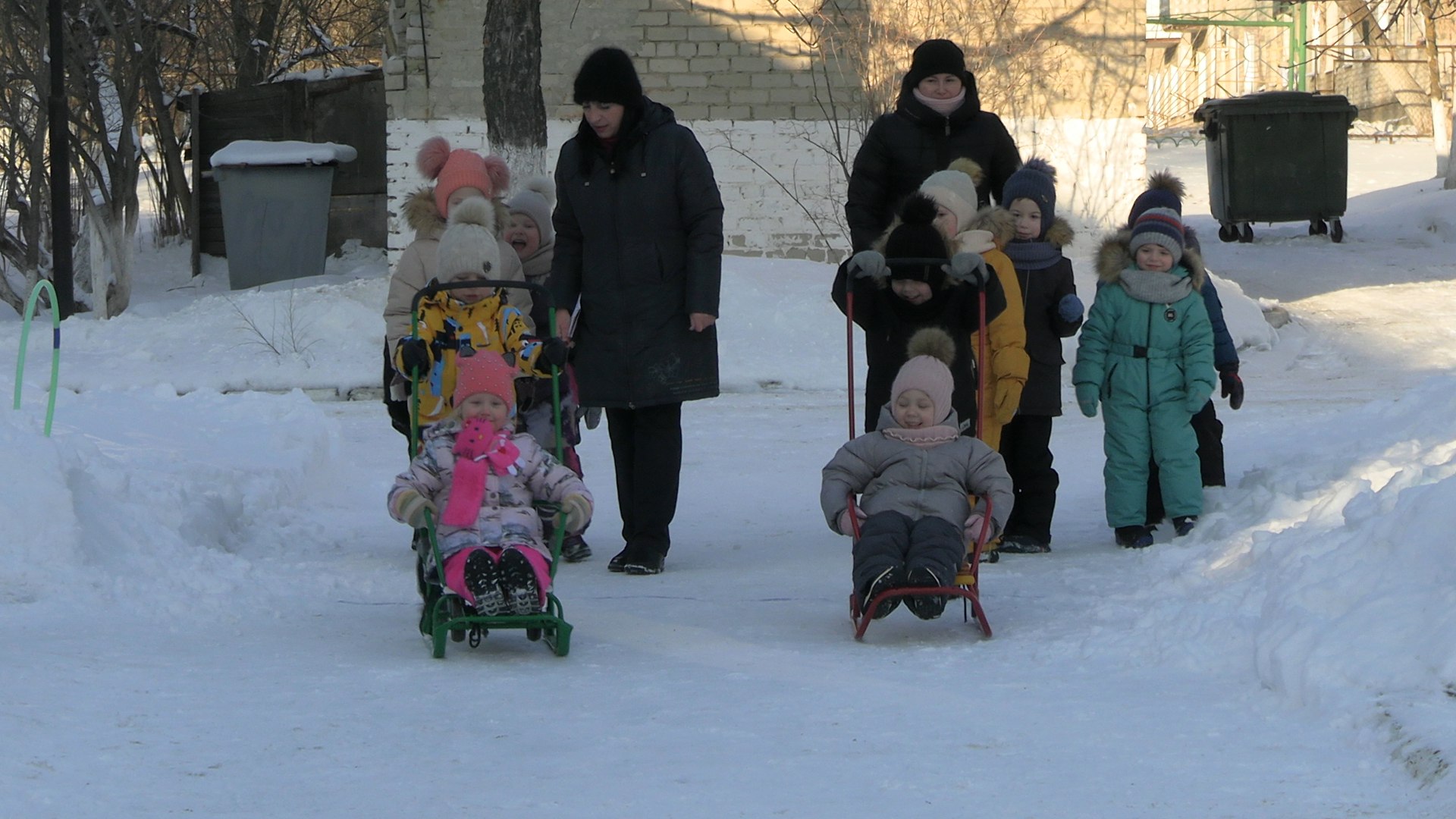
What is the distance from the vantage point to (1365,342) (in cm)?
1448

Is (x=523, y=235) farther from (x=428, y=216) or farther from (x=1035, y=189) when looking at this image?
(x=1035, y=189)

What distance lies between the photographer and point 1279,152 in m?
18.8

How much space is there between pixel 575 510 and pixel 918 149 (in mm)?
2512

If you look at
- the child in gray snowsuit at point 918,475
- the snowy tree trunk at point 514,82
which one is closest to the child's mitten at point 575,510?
the child in gray snowsuit at point 918,475

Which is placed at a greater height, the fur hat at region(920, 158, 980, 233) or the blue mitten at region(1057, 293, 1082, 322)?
the fur hat at region(920, 158, 980, 233)

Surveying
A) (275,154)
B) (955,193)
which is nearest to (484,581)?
(955,193)

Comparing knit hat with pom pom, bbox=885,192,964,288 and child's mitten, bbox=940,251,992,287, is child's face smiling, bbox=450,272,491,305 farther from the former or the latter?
child's mitten, bbox=940,251,992,287

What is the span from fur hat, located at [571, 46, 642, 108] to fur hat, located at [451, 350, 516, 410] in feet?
4.50

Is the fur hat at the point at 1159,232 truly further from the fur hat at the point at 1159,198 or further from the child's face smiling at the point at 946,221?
the child's face smiling at the point at 946,221

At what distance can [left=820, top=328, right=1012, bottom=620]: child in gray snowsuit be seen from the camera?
17.9ft

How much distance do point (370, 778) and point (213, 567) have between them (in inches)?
106

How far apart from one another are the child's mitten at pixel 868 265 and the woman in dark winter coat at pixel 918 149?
0.76 metres

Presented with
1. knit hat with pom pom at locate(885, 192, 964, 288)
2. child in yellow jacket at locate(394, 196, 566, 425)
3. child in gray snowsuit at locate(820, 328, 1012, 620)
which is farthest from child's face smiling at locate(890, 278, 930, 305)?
child in yellow jacket at locate(394, 196, 566, 425)

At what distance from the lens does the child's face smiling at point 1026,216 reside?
22.2 feet
